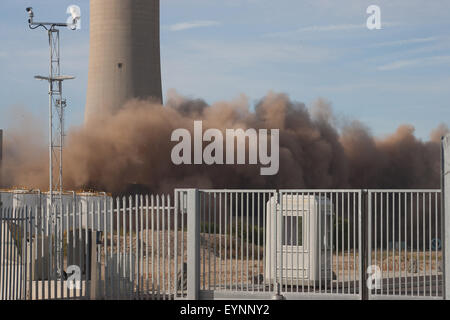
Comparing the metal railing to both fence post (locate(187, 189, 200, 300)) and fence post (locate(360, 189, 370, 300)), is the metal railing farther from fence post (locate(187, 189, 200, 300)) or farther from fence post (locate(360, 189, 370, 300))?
fence post (locate(187, 189, 200, 300))

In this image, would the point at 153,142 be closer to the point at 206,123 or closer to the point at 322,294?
the point at 206,123

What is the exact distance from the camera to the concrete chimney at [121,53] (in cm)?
5006

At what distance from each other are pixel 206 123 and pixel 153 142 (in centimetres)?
406

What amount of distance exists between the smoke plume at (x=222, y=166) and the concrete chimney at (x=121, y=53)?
1.16 m

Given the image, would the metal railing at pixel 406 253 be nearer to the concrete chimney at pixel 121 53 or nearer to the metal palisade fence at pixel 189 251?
the metal palisade fence at pixel 189 251

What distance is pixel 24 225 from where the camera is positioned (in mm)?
12742

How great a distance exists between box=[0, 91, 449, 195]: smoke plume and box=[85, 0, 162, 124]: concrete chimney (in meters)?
1.16

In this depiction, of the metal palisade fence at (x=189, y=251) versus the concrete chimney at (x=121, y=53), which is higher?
the concrete chimney at (x=121, y=53)

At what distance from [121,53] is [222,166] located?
1037 cm

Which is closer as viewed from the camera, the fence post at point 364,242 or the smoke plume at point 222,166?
the fence post at point 364,242

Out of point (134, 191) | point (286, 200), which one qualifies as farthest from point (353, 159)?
point (286, 200)

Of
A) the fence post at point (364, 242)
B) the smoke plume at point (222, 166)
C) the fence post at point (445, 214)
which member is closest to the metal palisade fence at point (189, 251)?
the fence post at point (364, 242)

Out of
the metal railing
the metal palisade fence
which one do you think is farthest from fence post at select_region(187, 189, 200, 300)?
the metal railing

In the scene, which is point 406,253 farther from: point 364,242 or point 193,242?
point 193,242
